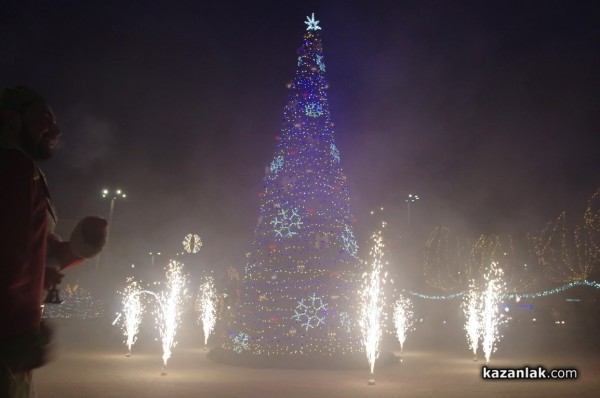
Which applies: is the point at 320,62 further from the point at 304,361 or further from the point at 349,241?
the point at 304,361

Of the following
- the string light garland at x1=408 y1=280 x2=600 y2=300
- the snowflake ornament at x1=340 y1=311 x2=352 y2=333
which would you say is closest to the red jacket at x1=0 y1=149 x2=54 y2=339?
Result: the snowflake ornament at x1=340 y1=311 x2=352 y2=333

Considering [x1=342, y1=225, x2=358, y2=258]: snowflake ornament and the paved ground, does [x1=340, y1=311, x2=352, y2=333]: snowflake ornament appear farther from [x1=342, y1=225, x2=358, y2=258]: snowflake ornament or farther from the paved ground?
[x1=342, y1=225, x2=358, y2=258]: snowflake ornament

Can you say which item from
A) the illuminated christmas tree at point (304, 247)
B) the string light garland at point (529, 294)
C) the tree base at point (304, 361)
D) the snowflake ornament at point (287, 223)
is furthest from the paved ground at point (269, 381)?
the string light garland at point (529, 294)

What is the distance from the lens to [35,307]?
7.10 ft

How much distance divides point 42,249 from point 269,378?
13519 millimetres

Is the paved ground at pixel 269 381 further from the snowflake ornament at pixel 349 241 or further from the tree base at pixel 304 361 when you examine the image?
the snowflake ornament at pixel 349 241

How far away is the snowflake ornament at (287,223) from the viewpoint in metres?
18.0

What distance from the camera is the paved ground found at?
1242 centimetres

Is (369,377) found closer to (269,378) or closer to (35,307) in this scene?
(269,378)

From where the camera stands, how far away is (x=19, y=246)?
6.77ft

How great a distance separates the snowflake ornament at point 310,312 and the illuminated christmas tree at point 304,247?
3 centimetres

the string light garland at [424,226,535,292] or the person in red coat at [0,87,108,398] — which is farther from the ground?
the string light garland at [424,226,535,292]

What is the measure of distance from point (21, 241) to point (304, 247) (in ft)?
52.2

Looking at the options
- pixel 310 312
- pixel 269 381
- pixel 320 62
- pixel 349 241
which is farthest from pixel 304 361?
pixel 320 62
